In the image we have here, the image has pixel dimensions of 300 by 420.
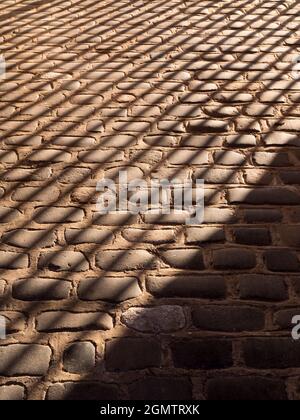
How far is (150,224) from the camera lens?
249 centimetres

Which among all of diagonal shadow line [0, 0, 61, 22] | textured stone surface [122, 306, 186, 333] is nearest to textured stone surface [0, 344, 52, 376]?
textured stone surface [122, 306, 186, 333]

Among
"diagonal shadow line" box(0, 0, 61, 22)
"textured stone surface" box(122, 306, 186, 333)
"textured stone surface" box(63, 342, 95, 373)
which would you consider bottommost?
"textured stone surface" box(63, 342, 95, 373)

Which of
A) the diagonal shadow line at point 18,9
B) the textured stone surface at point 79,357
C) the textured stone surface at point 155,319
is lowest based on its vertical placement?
the textured stone surface at point 79,357

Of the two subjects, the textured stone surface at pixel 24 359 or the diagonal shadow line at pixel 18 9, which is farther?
the diagonal shadow line at pixel 18 9

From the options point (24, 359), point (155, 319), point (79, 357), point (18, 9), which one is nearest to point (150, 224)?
point (155, 319)

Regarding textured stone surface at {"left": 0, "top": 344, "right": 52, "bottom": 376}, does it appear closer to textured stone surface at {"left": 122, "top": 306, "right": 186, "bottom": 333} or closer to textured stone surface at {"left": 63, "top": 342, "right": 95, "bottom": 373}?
textured stone surface at {"left": 63, "top": 342, "right": 95, "bottom": 373}

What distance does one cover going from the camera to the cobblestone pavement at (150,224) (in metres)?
1.86

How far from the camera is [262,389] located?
5.85 ft

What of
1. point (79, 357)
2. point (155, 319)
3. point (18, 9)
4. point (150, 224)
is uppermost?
point (18, 9)

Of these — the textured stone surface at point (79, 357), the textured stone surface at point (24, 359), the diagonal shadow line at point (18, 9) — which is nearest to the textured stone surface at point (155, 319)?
the textured stone surface at point (79, 357)

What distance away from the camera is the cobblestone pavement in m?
1.86

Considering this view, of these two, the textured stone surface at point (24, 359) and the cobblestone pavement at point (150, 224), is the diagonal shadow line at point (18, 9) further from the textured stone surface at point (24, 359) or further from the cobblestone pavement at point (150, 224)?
the textured stone surface at point (24, 359)

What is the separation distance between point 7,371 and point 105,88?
95.8 inches

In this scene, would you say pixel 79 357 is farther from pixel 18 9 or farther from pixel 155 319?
pixel 18 9
